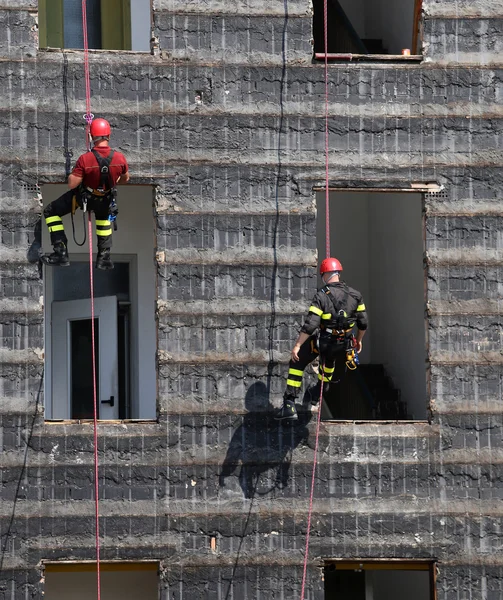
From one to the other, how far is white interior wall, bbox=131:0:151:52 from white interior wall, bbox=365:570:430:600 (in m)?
7.76

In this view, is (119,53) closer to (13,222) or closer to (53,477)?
(13,222)

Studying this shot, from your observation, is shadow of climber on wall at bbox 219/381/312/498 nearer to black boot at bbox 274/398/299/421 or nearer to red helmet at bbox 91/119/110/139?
black boot at bbox 274/398/299/421

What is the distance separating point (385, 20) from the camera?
2056cm

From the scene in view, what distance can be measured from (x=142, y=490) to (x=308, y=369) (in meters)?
2.30

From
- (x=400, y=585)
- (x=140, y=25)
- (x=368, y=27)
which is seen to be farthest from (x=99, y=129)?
(x=400, y=585)

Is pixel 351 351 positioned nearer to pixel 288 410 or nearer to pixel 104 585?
pixel 288 410

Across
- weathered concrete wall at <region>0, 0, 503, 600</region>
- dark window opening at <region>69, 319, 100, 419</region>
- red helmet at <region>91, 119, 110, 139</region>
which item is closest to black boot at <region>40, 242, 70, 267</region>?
weathered concrete wall at <region>0, 0, 503, 600</region>

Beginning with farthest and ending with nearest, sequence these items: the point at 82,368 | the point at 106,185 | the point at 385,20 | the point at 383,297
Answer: the point at 383,297 < the point at 385,20 < the point at 82,368 < the point at 106,185

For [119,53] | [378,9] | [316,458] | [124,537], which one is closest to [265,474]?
[316,458]

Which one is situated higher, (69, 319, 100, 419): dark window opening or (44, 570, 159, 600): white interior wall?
(69, 319, 100, 419): dark window opening

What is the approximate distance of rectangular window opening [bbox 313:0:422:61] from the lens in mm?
19203

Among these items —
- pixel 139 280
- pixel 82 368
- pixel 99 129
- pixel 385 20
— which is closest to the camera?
pixel 99 129

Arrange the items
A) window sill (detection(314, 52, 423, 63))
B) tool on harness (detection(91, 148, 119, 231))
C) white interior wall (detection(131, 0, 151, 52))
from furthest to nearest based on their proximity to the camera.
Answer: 1. white interior wall (detection(131, 0, 151, 52))
2. window sill (detection(314, 52, 423, 63))
3. tool on harness (detection(91, 148, 119, 231))

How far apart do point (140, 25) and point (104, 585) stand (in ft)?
23.4
